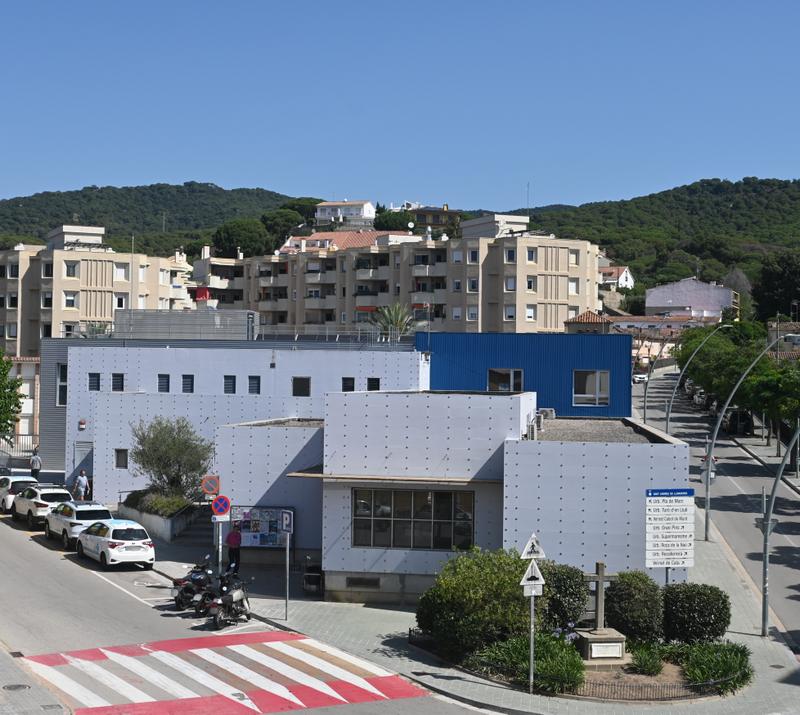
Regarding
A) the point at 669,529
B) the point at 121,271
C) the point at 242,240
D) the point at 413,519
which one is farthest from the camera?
the point at 242,240

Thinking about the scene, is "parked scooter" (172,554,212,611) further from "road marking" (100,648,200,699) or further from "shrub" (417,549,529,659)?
"shrub" (417,549,529,659)

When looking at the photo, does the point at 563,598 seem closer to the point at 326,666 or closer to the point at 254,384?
the point at 326,666

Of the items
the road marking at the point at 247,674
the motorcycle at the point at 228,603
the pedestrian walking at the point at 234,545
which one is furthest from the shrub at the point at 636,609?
the pedestrian walking at the point at 234,545

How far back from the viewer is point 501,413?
25.7 meters

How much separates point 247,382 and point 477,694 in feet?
77.9

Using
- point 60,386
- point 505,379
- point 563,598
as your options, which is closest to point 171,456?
point 60,386

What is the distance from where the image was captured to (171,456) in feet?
116

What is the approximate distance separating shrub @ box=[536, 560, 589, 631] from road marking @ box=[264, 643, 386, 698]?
4.05m

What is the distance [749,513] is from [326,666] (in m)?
29.2

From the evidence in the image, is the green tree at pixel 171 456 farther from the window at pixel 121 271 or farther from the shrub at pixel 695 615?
the window at pixel 121 271

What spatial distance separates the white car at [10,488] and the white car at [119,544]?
10.0 m

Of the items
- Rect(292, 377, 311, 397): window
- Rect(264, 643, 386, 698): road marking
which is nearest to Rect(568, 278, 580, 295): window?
Rect(292, 377, 311, 397): window

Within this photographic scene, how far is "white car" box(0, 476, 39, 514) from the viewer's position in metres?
39.1

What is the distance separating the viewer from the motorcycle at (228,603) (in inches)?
901
